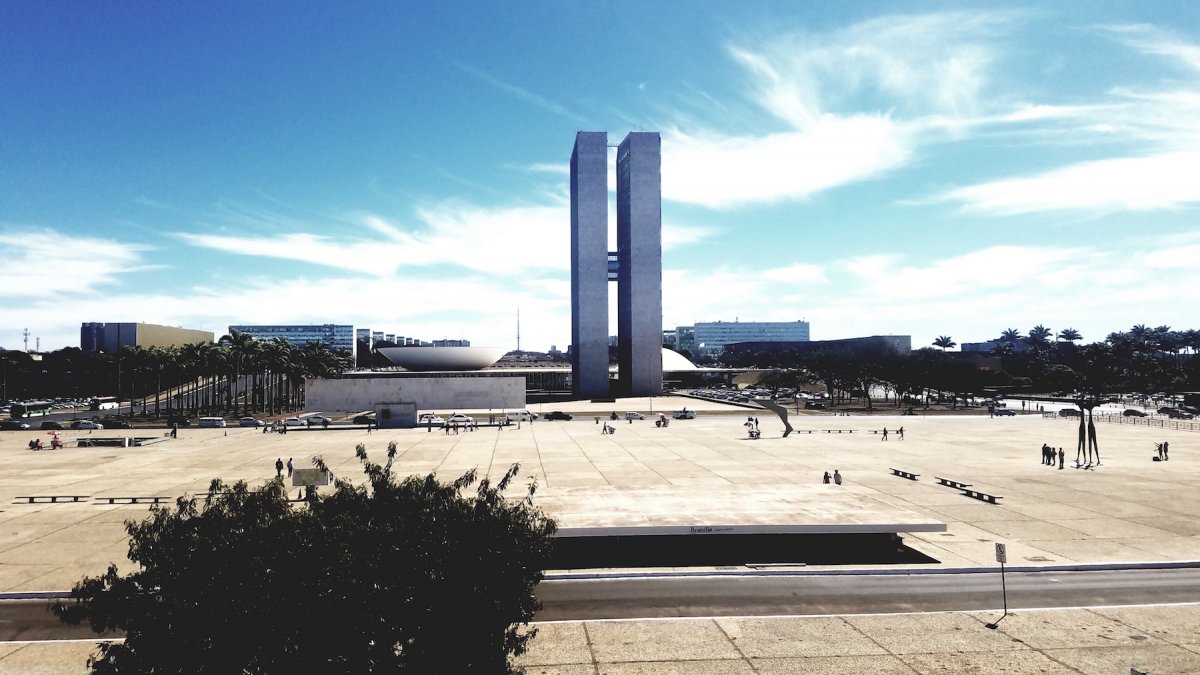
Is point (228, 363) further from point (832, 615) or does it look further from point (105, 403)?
point (832, 615)

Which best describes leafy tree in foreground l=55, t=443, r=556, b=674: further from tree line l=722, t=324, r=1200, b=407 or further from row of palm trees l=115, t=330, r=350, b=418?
tree line l=722, t=324, r=1200, b=407

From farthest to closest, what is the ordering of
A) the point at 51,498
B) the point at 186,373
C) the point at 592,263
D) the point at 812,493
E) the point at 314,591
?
the point at 592,263, the point at 186,373, the point at 51,498, the point at 812,493, the point at 314,591

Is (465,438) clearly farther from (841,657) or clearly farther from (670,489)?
(841,657)

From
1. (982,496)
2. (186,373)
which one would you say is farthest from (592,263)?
(982,496)

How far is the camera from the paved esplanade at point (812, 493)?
19031 mm

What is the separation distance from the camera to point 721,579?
25844mm

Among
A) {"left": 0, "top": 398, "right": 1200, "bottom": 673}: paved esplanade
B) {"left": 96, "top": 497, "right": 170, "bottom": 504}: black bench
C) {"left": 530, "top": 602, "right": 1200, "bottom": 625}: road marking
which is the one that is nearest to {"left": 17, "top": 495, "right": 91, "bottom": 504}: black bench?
{"left": 0, "top": 398, "right": 1200, "bottom": 673}: paved esplanade

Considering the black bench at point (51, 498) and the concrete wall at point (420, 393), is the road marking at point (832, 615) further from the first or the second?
the concrete wall at point (420, 393)

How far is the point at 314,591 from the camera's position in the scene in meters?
12.0

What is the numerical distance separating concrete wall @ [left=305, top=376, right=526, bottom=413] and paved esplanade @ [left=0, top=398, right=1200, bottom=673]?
1291 inches

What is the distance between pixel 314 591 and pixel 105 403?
165 meters

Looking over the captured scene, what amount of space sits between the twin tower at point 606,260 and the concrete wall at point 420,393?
2022cm

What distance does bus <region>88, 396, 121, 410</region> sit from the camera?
128750mm

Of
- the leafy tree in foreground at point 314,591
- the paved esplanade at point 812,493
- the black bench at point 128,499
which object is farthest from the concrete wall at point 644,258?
the leafy tree in foreground at point 314,591
